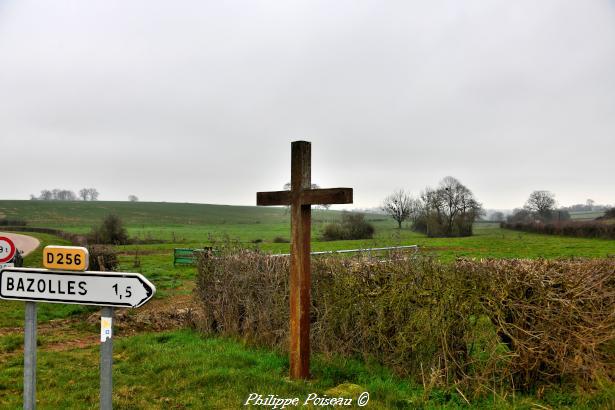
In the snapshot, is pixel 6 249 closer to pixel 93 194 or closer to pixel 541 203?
pixel 541 203

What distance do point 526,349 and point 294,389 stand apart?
2822mm

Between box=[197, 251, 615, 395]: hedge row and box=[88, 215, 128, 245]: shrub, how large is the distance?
36669 millimetres

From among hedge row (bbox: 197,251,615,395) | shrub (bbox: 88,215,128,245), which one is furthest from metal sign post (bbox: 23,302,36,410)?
shrub (bbox: 88,215,128,245)

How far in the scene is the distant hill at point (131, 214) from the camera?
78419mm

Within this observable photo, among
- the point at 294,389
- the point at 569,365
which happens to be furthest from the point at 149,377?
the point at 569,365

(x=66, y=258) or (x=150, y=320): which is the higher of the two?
(x=66, y=258)

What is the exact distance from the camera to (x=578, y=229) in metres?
41.0

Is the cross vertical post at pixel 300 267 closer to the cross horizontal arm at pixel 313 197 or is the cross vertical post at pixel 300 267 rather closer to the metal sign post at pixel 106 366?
the cross horizontal arm at pixel 313 197

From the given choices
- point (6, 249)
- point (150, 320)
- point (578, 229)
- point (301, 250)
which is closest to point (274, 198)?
point (301, 250)

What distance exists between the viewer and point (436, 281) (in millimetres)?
5852

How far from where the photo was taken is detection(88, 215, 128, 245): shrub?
39.0m

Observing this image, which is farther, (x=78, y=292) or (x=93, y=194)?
(x=93, y=194)

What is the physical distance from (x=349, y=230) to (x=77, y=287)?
46511mm

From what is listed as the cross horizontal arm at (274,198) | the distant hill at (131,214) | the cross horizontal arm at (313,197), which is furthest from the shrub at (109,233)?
the cross horizontal arm at (313,197)
